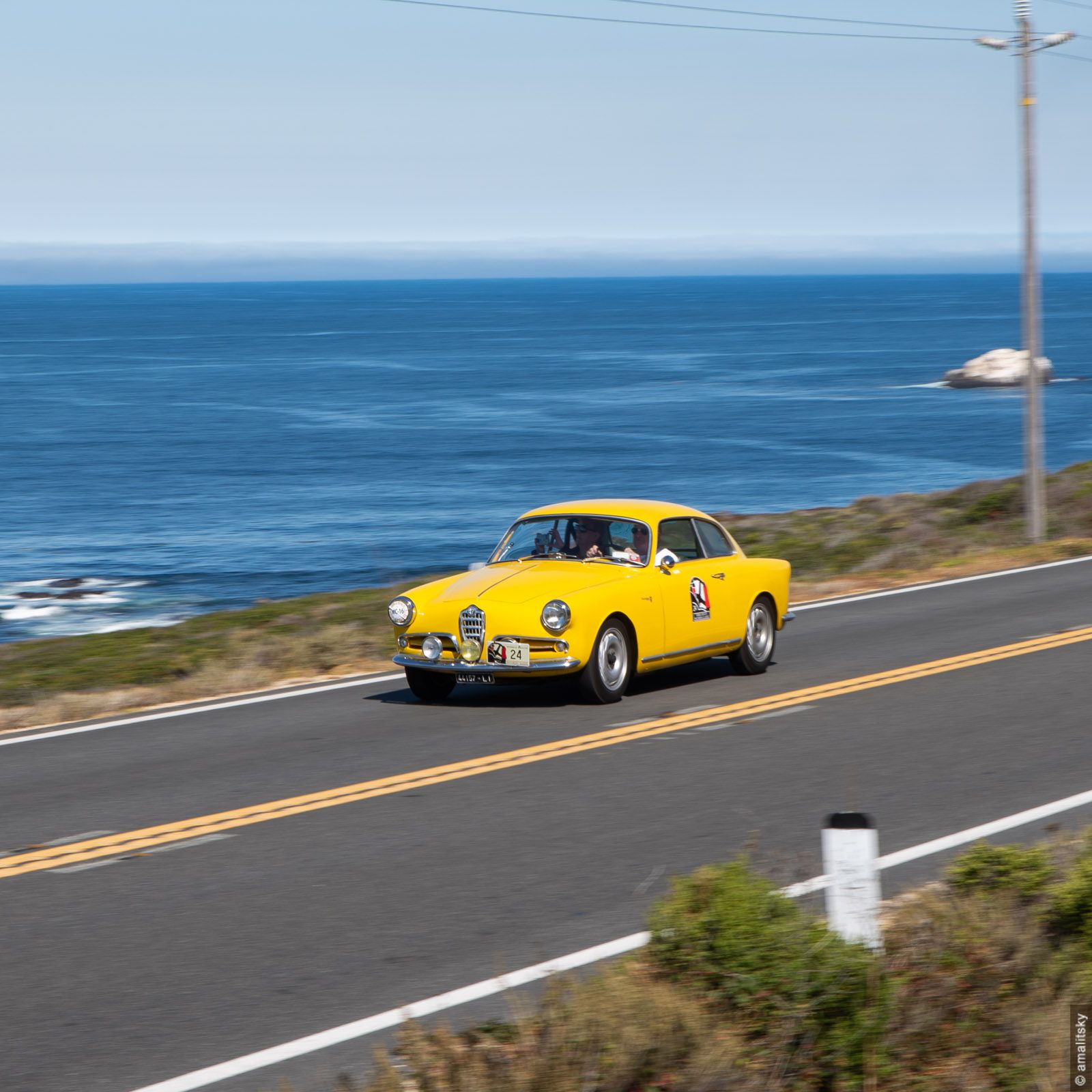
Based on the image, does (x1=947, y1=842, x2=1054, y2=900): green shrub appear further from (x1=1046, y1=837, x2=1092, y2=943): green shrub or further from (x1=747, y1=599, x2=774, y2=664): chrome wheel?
(x1=747, y1=599, x2=774, y2=664): chrome wheel

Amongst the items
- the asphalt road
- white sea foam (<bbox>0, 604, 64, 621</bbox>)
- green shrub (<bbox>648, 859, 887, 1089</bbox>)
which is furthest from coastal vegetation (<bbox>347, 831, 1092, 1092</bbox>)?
white sea foam (<bbox>0, 604, 64, 621</bbox>)

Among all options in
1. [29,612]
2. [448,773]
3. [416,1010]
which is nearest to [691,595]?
[448,773]

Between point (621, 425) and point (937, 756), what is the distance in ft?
242

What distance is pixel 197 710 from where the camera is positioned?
13469 mm

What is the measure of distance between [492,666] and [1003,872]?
6.11 metres

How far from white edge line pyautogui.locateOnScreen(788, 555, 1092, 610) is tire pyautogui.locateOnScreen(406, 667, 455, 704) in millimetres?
7127

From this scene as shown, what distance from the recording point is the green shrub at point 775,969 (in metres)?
5.21

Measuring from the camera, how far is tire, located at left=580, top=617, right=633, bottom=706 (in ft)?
41.4

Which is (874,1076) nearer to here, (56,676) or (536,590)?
(536,590)

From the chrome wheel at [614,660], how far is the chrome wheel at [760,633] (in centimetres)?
164

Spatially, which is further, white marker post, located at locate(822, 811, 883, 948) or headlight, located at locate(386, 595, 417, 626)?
headlight, located at locate(386, 595, 417, 626)

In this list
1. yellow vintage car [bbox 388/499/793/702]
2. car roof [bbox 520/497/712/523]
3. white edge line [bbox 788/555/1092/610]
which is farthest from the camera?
white edge line [bbox 788/555/1092/610]

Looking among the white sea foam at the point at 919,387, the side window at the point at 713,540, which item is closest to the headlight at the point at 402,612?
the side window at the point at 713,540

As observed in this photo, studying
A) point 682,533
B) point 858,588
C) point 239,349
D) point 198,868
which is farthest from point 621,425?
point 239,349
